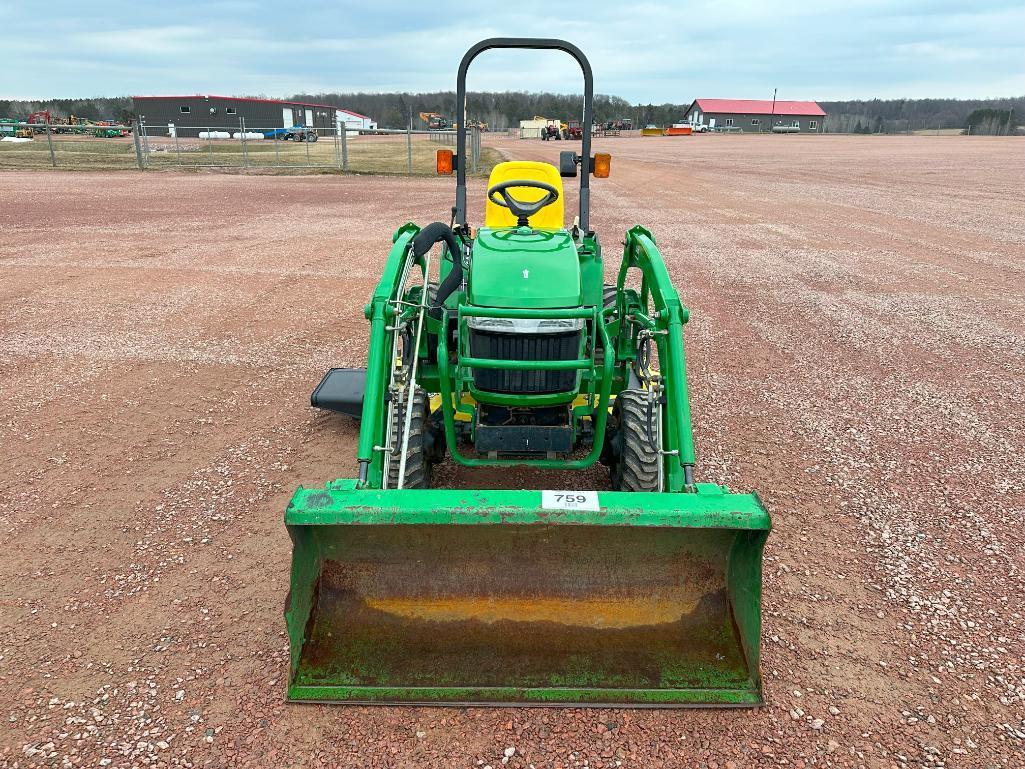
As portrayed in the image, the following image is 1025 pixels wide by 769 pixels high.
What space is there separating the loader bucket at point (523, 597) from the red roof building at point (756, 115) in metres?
95.7

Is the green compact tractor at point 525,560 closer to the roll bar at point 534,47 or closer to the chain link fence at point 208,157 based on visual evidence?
the roll bar at point 534,47

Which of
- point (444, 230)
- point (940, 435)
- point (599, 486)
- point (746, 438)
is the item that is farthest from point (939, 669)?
point (444, 230)

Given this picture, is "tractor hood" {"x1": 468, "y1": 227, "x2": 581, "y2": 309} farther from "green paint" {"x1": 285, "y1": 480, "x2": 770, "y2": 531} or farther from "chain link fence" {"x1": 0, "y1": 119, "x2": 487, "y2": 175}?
"chain link fence" {"x1": 0, "y1": 119, "x2": 487, "y2": 175}

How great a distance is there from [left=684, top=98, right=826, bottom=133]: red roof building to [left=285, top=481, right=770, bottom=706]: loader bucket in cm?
9567

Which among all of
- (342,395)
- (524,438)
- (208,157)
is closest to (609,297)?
(524,438)

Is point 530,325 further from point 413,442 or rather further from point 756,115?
point 756,115

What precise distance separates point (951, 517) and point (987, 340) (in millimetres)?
4263

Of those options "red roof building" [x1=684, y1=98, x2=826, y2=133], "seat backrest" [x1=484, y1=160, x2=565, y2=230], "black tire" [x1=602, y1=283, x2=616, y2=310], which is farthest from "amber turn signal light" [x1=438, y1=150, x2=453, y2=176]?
"red roof building" [x1=684, y1=98, x2=826, y2=133]

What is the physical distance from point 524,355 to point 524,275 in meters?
0.42

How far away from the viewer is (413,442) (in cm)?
368

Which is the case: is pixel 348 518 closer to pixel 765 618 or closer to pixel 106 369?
pixel 765 618

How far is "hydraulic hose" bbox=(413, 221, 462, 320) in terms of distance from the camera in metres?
4.02

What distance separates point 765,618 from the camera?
3270 mm

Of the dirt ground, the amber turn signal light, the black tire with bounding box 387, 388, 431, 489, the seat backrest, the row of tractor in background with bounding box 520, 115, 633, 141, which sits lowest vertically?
the dirt ground
